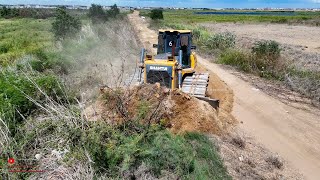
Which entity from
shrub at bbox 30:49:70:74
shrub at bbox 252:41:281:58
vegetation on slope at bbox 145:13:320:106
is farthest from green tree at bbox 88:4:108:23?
shrub at bbox 252:41:281:58

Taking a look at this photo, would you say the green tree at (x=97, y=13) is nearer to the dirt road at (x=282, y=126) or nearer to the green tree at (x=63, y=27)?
the green tree at (x=63, y=27)

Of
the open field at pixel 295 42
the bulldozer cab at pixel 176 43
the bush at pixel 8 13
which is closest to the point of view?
the bulldozer cab at pixel 176 43

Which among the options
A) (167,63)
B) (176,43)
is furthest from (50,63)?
(167,63)

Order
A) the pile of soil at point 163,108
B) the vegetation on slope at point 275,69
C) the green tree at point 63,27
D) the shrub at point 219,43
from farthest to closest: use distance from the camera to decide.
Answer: the shrub at point 219,43
the green tree at point 63,27
the vegetation on slope at point 275,69
the pile of soil at point 163,108

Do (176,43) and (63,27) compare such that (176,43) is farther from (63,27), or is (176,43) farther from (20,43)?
(20,43)

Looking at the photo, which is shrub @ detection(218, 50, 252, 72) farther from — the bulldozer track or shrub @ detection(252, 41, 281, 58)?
the bulldozer track

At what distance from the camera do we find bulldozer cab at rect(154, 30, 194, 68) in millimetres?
13690

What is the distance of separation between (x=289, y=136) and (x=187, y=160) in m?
5.51

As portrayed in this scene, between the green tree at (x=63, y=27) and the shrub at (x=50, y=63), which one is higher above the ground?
the green tree at (x=63, y=27)

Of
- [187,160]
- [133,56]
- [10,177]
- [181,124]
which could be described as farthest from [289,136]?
[133,56]

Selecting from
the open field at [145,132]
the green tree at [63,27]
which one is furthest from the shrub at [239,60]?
the green tree at [63,27]

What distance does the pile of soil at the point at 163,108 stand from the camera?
356 inches

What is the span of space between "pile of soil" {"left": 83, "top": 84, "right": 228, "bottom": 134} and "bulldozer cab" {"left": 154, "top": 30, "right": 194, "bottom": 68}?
2811mm

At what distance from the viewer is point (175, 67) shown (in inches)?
483
